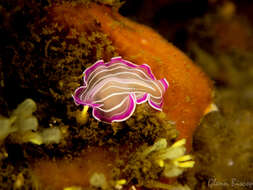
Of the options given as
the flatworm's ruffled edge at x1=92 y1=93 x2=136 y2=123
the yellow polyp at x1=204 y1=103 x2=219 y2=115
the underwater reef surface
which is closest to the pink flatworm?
the flatworm's ruffled edge at x1=92 y1=93 x2=136 y2=123

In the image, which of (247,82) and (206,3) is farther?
(247,82)

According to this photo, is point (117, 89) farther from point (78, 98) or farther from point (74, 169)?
point (74, 169)

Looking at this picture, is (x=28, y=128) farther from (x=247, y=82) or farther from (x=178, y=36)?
(x=247, y=82)

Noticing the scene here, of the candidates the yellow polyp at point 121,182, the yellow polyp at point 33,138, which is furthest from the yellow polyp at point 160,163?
the yellow polyp at point 33,138

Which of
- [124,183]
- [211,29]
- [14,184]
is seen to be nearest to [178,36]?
[211,29]

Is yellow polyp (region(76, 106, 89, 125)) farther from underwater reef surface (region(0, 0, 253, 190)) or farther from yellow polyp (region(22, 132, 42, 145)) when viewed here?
yellow polyp (region(22, 132, 42, 145))

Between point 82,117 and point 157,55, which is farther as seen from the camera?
point 157,55

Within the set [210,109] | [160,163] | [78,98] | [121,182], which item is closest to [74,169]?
[121,182]
